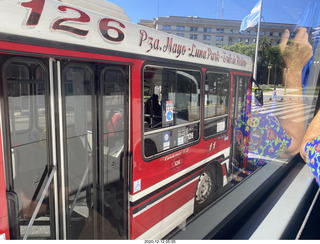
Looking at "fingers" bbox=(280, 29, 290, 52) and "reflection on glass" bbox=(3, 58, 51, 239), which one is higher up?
"fingers" bbox=(280, 29, 290, 52)

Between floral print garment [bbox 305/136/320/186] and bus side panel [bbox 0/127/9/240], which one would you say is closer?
bus side panel [bbox 0/127/9/240]

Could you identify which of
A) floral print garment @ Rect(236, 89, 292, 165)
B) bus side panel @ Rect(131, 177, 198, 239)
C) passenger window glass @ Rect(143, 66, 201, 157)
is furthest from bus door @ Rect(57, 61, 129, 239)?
floral print garment @ Rect(236, 89, 292, 165)

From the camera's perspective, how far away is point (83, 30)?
2.02 m

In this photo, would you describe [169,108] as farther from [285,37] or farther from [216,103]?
[285,37]

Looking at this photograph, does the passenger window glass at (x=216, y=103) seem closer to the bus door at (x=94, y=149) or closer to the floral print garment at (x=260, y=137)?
the floral print garment at (x=260, y=137)

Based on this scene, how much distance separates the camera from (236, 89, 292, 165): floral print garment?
5967mm

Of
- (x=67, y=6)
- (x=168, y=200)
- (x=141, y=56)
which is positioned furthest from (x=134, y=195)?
(x=67, y=6)

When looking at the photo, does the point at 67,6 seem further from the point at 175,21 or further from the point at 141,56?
the point at 175,21

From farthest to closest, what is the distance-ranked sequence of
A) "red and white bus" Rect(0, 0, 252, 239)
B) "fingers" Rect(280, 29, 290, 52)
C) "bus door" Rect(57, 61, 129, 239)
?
"fingers" Rect(280, 29, 290, 52)
"bus door" Rect(57, 61, 129, 239)
"red and white bus" Rect(0, 0, 252, 239)

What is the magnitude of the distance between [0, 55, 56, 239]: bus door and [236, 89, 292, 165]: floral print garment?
192 inches

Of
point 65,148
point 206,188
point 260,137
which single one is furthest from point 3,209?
point 260,137

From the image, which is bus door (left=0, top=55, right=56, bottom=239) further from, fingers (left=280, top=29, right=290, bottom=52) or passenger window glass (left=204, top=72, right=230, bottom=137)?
fingers (left=280, top=29, right=290, bottom=52)

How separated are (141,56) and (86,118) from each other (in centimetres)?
98

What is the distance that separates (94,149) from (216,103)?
280 cm
